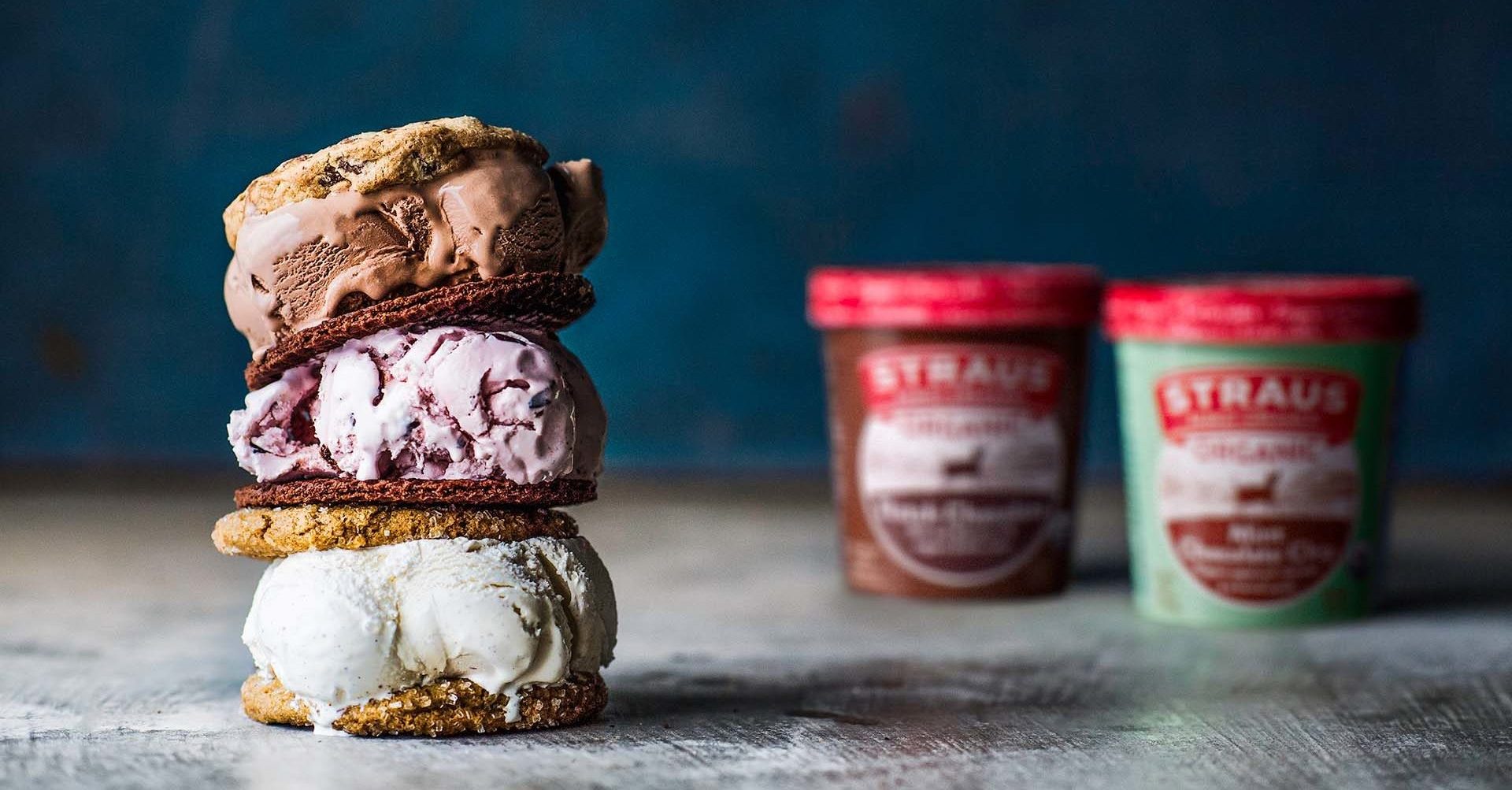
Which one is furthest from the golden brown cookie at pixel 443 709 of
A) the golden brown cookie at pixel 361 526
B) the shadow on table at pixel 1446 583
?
the shadow on table at pixel 1446 583

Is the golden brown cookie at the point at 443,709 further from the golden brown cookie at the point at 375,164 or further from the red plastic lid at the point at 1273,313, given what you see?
the red plastic lid at the point at 1273,313

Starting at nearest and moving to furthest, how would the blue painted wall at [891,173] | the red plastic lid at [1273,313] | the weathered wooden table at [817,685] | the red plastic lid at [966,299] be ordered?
the weathered wooden table at [817,685], the red plastic lid at [1273,313], the red plastic lid at [966,299], the blue painted wall at [891,173]

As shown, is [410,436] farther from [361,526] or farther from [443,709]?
[443,709]

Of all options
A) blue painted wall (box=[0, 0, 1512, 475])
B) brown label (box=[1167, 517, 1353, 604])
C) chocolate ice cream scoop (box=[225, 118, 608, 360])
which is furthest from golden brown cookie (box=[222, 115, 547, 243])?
blue painted wall (box=[0, 0, 1512, 475])

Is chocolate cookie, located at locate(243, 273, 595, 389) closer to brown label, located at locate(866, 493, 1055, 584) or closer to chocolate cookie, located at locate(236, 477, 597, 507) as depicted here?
chocolate cookie, located at locate(236, 477, 597, 507)

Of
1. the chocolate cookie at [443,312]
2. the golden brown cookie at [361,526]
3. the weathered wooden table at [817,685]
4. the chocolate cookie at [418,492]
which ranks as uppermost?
the chocolate cookie at [443,312]

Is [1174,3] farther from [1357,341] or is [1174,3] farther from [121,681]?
[121,681]

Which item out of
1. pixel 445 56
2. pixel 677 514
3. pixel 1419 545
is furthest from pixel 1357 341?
pixel 445 56
